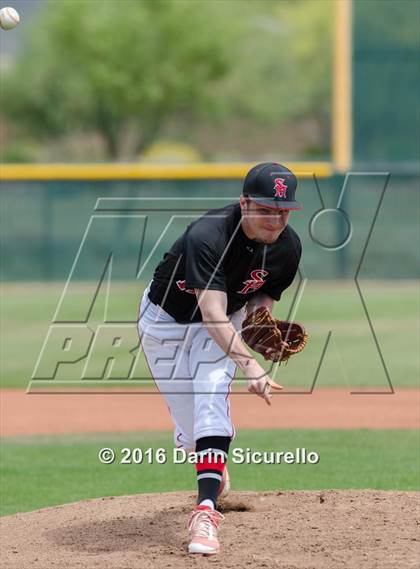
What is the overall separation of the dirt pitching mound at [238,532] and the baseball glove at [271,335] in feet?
2.89

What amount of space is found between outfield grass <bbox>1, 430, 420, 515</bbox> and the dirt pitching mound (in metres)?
0.90

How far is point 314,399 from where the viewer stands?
10.5 metres

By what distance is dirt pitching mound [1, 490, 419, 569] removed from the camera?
4852 mm

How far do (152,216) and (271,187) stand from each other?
1660 centimetres

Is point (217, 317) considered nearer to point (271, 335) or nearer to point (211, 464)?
point (271, 335)

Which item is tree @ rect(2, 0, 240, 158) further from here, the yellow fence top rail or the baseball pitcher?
the baseball pitcher

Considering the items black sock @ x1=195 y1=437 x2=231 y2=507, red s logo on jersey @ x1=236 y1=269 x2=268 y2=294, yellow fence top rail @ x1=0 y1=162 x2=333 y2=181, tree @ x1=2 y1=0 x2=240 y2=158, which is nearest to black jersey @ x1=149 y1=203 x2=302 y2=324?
red s logo on jersey @ x1=236 y1=269 x2=268 y2=294

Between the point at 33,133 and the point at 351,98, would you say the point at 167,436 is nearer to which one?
the point at 351,98

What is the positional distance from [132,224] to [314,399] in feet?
36.8

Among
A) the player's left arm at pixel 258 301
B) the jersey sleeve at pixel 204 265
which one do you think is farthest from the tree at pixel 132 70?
the jersey sleeve at pixel 204 265

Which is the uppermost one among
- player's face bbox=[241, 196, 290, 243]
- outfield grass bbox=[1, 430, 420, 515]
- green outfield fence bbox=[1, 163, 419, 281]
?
green outfield fence bbox=[1, 163, 419, 281]

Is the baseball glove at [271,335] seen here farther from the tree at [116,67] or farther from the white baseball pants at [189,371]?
the tree at [116,67]

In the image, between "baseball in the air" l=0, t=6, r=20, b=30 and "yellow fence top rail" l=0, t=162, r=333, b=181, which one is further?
"yellow fence top rail" l=0, t=162, r=333, b=181

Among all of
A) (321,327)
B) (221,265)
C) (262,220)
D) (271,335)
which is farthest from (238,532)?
(321,327)
